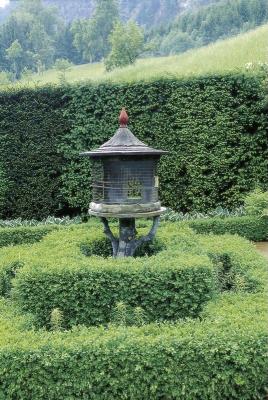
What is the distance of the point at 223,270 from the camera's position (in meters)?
7.67

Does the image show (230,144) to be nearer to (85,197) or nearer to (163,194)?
(163,194)

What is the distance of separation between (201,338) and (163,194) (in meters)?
8.70

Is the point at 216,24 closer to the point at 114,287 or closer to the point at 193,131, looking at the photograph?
the point at 193,131

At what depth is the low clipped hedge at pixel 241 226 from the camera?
11.1 metres

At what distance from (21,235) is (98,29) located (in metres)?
62.0

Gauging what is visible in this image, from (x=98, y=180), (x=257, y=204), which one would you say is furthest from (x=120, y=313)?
(x=257, y=204)

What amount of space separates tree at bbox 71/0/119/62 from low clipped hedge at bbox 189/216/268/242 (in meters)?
58.2

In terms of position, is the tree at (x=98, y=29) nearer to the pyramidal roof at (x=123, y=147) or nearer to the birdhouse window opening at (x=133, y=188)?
the pyramidal roof at (x=123, y=147)

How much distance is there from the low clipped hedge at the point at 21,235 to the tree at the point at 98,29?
191 feet

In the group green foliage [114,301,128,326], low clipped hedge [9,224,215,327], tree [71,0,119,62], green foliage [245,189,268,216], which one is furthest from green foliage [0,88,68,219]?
tree [71,0,119,62]

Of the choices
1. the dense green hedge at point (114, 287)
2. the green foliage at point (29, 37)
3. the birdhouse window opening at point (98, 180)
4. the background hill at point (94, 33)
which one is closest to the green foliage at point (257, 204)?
the birdhouse window opening at point (98, 180)

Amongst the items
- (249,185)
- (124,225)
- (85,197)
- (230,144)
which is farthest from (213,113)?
(124,225)

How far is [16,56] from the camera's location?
68.2 meters

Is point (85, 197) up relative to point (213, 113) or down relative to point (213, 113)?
down
